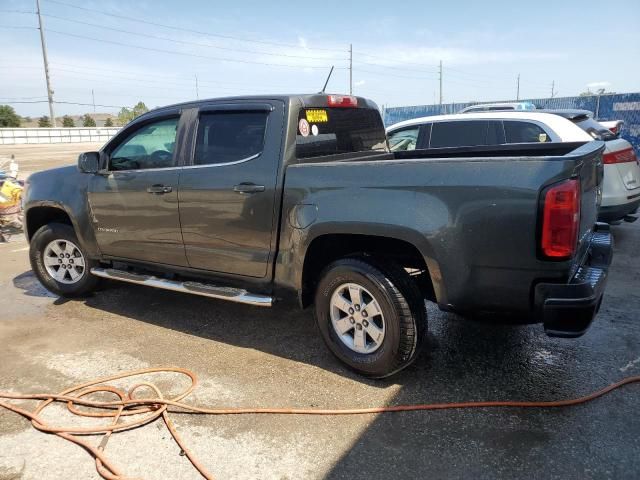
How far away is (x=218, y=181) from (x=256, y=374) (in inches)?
55.6

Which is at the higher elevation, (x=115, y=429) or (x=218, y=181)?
(x=218, y=181)

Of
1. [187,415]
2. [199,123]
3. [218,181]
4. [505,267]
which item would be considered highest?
[199,123]

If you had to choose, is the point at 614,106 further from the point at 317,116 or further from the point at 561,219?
the point at 561,219

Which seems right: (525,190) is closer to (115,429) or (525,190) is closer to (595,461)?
(595,461)

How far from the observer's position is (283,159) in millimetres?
3525

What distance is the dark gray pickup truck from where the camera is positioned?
267cm

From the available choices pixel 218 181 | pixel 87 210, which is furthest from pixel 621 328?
pixel 87 210

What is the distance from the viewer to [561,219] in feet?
8.41

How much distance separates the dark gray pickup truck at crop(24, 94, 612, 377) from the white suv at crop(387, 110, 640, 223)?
2.47 metres

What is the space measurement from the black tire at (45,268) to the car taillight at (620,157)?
19.3 ft

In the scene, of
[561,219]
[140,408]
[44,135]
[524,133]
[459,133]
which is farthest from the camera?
[44,135]

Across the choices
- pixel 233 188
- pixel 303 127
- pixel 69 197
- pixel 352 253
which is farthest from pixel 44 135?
pixel 352 253

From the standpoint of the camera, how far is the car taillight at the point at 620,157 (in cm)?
618

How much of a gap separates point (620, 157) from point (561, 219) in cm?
456
